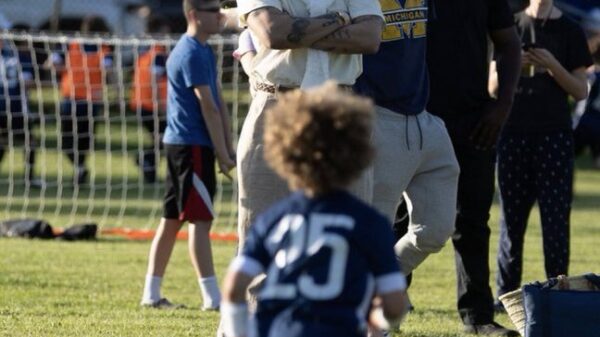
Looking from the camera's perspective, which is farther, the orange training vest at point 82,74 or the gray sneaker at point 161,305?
the orange training vest at point 82,74

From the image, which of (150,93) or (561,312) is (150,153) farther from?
(561,312)

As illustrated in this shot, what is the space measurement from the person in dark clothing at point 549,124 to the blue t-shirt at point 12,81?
831 cm

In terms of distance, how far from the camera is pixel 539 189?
780 centimetres

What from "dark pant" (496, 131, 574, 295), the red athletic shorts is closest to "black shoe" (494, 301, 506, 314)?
"dark pant" (496, 131, 574, 295)

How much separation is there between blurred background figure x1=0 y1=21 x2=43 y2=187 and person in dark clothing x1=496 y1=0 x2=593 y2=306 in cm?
817

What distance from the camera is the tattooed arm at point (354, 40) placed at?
517cm

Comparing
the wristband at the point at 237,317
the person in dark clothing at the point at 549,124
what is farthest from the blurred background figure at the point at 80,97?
the wristband at the point at 237,317

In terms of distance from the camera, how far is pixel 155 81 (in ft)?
51.1

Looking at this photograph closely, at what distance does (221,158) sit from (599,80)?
23.6 feet

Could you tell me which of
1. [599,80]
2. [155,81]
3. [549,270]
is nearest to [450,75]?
[549,270]

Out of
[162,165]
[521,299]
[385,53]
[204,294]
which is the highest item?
[385,53]

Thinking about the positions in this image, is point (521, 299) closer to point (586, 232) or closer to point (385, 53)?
point (385, 53)

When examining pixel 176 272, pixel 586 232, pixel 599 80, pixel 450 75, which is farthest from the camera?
pixel 599 80

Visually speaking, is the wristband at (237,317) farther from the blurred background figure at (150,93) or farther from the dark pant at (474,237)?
the blurred background figure at (150,93)
